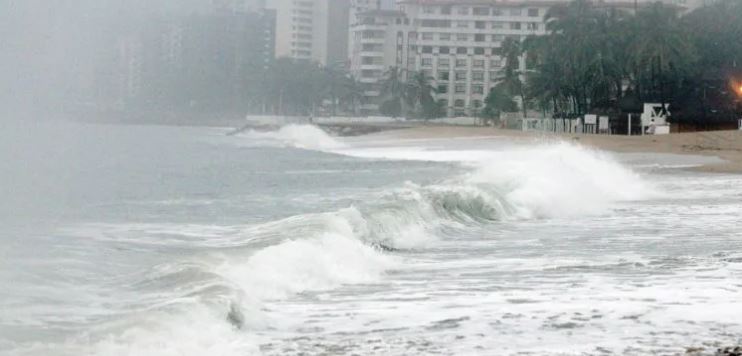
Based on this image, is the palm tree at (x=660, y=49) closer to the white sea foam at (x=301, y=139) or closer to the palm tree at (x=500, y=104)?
the white sea foam at (x=301, y=139)

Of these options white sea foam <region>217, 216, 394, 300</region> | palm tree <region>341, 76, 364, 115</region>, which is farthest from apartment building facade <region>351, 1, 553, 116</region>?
white sea foam <region>217, 216, 394, 300</region>

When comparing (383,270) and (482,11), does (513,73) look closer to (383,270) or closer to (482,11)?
(482,11)

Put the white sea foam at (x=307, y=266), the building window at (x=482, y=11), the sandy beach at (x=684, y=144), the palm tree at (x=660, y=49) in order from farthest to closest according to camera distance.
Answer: the building window at (x=482, y=11)
the palm tree at (x=660, y=49)
the sandy beach at (x=684, y=144)
the white sea foam at (x=307, y=266)

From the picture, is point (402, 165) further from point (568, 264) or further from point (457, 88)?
point (457, 88)

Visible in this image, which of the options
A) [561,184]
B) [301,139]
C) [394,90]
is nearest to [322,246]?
[561,184]

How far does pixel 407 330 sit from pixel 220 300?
1828mm

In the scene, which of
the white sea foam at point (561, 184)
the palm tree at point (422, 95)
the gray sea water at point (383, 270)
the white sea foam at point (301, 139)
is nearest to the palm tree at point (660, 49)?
the white sea foam at point (301, 139)

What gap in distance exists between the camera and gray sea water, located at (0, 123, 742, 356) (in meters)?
8.79

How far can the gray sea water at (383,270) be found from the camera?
8789mm

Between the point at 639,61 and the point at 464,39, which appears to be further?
the point at 464,39

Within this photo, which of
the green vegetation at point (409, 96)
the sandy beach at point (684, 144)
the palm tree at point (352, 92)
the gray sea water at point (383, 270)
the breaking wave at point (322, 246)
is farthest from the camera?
the palm tree at point (352, 92)

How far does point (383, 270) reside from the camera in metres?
13.5

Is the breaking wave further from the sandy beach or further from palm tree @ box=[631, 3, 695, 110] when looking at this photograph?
palm tree @ box=[631, 3, 695, 110]

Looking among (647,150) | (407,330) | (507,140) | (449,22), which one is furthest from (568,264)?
(449,22)
